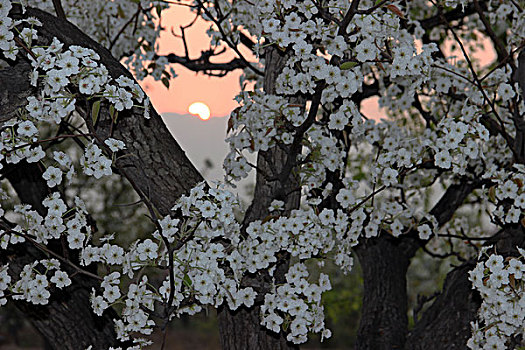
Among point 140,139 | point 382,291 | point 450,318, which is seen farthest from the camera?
point 382,291

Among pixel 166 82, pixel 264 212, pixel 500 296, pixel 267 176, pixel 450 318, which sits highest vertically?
pixel 166 82

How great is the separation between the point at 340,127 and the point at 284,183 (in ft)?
1.36

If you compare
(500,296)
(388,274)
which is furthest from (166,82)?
(500,296)

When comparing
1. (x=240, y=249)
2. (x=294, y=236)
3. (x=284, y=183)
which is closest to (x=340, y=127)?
(x=284, y=183)

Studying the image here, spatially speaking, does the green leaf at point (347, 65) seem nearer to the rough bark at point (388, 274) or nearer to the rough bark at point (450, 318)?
the rough bark at point (450, 318)

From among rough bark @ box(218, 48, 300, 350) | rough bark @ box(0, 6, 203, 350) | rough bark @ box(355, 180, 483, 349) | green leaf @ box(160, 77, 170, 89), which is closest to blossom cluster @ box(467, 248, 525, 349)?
rough bark @ box(218, 48, 300, 350)

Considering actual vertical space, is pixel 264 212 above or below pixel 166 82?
below

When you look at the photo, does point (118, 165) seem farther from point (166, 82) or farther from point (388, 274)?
point (388, 274)

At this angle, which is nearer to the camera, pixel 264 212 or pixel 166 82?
pixel 264 212

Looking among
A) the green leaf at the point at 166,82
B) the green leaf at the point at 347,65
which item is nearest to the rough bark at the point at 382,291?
the green leaf at the point at 166,82

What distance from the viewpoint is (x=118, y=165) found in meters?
2.55

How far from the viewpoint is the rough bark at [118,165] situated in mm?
2818

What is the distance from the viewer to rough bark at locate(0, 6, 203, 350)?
9.25 feet

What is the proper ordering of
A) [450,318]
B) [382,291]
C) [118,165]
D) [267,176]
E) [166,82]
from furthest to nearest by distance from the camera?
[382,291] < [166,82] < [450,318] < [267,176] < [118,165]
